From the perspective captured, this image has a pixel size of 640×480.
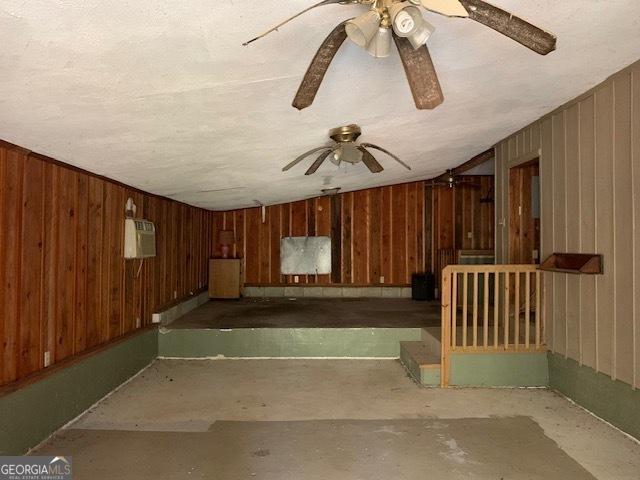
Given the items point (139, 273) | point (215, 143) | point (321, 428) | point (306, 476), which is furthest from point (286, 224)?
point (306, 476)

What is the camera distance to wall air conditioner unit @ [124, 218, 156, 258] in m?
4.36

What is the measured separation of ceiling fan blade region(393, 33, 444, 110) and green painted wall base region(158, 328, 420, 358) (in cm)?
351

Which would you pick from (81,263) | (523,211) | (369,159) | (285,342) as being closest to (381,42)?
(369,159)

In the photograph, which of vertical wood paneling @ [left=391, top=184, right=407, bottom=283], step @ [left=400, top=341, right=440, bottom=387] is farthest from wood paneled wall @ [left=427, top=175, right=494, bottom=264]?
step @ [left=400, top=341, right=440, bottom=387]

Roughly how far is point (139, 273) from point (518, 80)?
4.22 metres

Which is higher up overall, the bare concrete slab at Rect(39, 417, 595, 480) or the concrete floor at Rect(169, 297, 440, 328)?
the concrete floor at Rect(169, 297, 440, 328)

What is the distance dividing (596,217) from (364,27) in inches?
102

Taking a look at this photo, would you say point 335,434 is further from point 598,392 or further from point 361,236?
point 361,236

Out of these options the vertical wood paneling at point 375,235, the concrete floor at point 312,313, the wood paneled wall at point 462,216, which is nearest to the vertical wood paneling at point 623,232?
the concrete floor at point 312,313

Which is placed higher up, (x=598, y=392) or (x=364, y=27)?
(x=364, y=27)

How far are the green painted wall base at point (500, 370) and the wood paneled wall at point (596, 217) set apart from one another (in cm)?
26

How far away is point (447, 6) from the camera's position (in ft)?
4.91

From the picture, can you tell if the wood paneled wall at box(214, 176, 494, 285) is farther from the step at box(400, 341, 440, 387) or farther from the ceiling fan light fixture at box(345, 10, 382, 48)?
the ceiling fan light fixture at box(345, 10, 382, 48)

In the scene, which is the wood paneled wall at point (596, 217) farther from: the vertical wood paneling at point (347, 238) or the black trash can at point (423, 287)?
the vertical wood paneling at point (347, 238)
